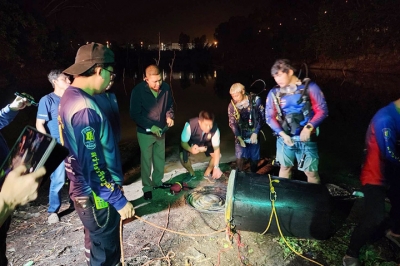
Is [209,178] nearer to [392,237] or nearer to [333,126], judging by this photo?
[392,237]

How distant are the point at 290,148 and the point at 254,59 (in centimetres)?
5879

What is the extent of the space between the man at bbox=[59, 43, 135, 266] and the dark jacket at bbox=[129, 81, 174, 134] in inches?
76.7

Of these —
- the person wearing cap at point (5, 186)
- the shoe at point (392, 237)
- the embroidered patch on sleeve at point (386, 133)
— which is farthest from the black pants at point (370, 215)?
the person wearing cap at point (5, 186)

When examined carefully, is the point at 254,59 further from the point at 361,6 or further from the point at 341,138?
the point at 341,138

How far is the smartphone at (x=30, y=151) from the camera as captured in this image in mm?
1531

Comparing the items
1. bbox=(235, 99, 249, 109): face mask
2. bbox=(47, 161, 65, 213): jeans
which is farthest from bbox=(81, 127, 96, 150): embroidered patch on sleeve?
bbox=(235, 99, 249, 109): face mask

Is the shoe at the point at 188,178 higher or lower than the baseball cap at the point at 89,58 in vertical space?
lower

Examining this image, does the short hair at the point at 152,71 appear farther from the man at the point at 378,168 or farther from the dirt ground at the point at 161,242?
the man at the point at 378,168

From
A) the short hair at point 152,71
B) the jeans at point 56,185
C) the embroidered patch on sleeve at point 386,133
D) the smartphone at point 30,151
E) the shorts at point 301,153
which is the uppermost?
the short hair at point 152,71

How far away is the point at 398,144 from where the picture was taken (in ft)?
8.21

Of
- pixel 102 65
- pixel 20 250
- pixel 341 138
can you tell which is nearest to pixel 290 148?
pixel 102 65

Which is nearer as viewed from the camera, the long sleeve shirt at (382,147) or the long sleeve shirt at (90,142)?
the long sleeve shirt at (90,142)

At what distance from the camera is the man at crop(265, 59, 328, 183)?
3.53 m

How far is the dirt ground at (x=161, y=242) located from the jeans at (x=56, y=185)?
0.20 metres
